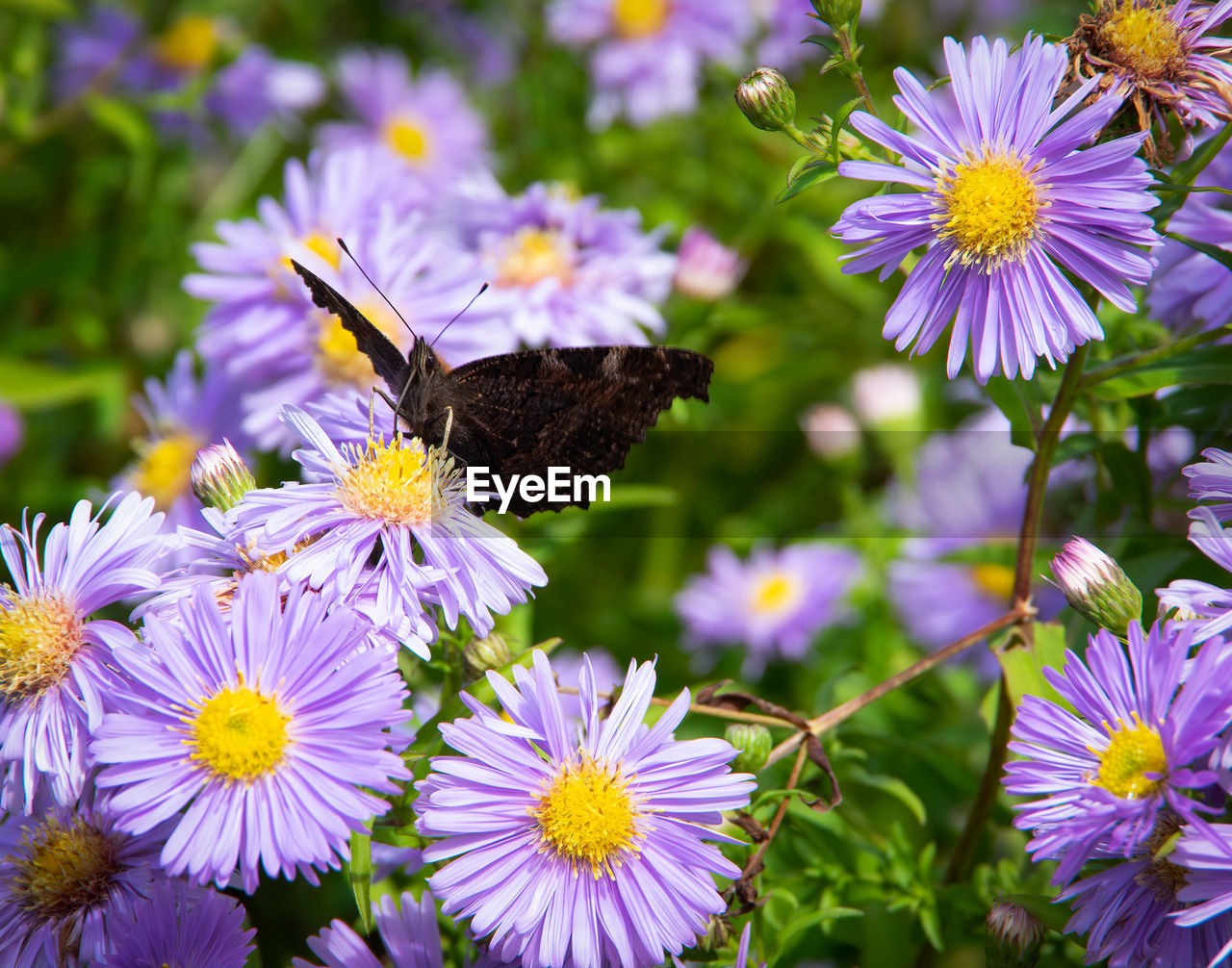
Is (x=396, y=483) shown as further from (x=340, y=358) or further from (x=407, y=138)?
(x=407, y=138)

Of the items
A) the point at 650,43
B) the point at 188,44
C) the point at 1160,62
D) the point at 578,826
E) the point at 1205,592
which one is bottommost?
the point at 578,826

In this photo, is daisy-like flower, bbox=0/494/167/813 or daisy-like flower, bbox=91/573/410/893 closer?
daisy-like flower, bbox=91/573/410/893

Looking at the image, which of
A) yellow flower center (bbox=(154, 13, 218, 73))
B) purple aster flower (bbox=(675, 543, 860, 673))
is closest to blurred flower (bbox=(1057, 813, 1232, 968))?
purple aster flower (bbox=(675, 543, 860, 673))

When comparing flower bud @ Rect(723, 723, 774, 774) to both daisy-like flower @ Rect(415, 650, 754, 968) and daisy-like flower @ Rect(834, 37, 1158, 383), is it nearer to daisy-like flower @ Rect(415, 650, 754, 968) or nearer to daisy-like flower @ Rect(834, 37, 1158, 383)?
daisy-like flower @ Rect(415, 650, 754, 968)

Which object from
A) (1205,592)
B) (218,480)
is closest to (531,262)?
(218,480)

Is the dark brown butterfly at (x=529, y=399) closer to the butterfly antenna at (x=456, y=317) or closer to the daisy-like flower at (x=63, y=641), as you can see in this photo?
the butterfly antenna at (x=456, y=317)
